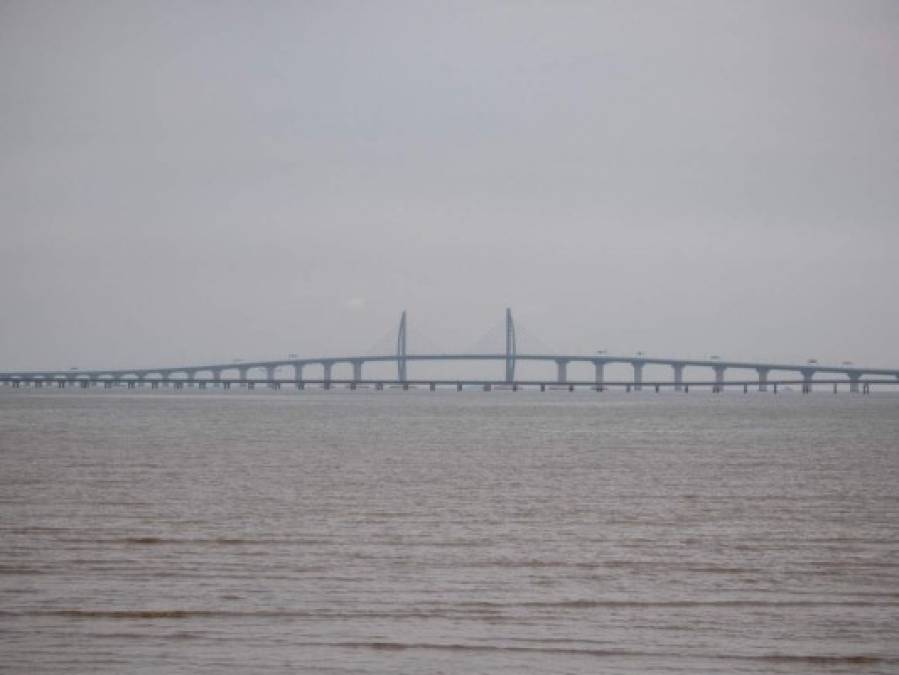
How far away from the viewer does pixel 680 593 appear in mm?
9930

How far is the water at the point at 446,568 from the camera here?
311 inches

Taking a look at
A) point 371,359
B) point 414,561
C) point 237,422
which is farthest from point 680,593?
point 371,359

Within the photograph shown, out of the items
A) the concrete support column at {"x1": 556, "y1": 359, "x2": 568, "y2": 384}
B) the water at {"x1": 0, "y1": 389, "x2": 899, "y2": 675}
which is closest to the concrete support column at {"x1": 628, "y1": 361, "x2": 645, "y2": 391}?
the concrete support column at {"x1": 556, "y1": 359, "x2": 568, "y2": 384}

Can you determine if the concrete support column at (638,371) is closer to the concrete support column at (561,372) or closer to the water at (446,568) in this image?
the concrete support column at (561,372)

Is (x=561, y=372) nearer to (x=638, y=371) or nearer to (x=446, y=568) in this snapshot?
(x=638, y=371)

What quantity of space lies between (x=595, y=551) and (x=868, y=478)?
11.2 meters

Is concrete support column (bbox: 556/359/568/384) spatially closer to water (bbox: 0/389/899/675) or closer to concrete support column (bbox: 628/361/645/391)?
concrete support column (bbox: 628/361/645/391)

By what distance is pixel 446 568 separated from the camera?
1110 cm

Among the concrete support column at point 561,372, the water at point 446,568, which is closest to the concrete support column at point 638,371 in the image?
the concrete support column at point 561,372

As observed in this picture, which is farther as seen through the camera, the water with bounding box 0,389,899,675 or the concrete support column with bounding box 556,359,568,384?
the concrete support column with bounding box 556,359,568,384

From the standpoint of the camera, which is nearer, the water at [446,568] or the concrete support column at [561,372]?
the water at [446,568]

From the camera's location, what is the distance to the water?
25.9 feet

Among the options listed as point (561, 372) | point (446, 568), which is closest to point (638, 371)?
point (561, 372)

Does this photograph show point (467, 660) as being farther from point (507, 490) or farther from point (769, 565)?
point (507, 490)
